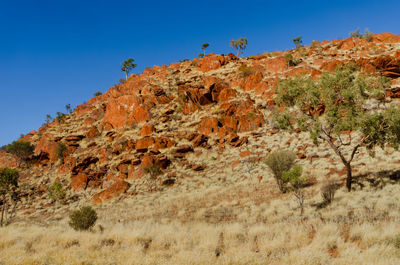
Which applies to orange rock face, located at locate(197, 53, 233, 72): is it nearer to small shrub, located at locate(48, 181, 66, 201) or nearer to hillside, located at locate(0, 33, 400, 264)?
hillside, located at locate(0, 33, 400, 264)

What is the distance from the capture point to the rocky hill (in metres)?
28.4

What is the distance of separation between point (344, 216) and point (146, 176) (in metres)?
25.5

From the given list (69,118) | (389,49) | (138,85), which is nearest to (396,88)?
(389,49)

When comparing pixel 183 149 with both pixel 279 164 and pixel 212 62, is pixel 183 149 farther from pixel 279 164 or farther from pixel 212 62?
pixel 212 62

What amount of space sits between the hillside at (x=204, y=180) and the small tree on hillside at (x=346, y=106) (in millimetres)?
3407

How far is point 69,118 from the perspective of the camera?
64.7 metres

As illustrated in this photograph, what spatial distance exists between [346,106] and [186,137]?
2823 cm

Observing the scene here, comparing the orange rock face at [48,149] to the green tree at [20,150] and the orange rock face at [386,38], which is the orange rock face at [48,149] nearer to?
the green tree at [20,150]

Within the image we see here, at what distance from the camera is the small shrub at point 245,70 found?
55781 mm

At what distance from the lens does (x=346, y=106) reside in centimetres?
1397

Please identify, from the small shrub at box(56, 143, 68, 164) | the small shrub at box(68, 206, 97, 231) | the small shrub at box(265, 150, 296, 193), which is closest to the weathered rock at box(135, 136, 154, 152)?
the small shrub at box(56, 143, 68, 164)

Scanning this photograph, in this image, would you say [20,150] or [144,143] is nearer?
[144,143]

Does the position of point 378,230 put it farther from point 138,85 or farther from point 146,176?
point 138,85

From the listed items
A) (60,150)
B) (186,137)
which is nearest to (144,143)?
(186,137)
